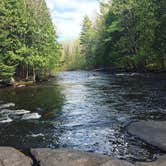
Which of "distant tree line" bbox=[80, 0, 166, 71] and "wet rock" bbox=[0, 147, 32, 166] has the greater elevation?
"distant tree line" bbox=[80, 0, 166, 71]

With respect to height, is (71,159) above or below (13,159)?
above

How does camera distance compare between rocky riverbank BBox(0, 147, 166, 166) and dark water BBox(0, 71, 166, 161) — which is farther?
dark water BBox(0, 71, 166, 161)

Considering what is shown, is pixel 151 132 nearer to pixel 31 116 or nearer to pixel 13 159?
pixel 13 159

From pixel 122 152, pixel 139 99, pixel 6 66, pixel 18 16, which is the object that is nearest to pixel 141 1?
pixel 18 16

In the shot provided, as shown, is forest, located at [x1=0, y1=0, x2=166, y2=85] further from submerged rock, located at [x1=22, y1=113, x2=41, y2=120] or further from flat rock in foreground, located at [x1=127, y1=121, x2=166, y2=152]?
flat rock in foreground, located at [x1=127, y1=121, x2=166, y2=152]

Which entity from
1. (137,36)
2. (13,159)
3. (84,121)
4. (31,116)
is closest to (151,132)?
(84,121)

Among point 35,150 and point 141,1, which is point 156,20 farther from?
point 35,150

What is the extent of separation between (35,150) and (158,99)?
48.6ft

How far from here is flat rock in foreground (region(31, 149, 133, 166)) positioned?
1095 cm

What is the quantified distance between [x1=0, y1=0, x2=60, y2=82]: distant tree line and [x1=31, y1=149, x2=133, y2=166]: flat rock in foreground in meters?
31.5

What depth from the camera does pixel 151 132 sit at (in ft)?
49.1

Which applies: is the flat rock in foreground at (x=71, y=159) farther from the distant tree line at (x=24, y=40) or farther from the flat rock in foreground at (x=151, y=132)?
the distant tree line at (x=24, y=40)

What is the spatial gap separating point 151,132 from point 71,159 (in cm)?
484

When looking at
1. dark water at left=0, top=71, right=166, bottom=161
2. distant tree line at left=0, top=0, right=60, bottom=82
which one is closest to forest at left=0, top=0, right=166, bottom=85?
distant tree line at left=0, top=0, right=60, bottom=82
